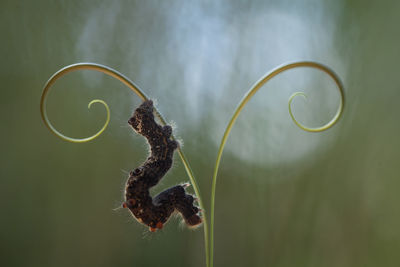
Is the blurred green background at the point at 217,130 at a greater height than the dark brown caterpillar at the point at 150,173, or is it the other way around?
the blurred green background at the point at 217,130

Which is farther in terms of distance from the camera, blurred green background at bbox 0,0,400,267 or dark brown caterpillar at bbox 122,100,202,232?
blurred green background at bbox 0,0,400,267

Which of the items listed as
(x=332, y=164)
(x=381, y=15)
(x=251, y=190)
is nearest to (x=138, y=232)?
(x=251, y=190)

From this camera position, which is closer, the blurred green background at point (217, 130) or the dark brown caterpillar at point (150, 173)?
the dark brown caterpillar at point (150, 173)

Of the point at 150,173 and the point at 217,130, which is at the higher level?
the point at 217,130

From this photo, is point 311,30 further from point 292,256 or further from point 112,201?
point 112,201

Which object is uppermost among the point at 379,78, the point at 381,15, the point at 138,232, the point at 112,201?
the point at 381,15
